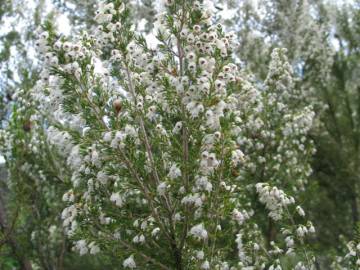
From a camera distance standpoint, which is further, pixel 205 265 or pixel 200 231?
pixel 205 265

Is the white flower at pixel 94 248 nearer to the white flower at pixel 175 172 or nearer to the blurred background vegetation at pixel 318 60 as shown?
the white flower at pixel 175 172

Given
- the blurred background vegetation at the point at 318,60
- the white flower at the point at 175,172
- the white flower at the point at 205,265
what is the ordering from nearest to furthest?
the white flower at the point at 175,172, the white flower at the point at 205,265, the blurred background vegetation at the point at 318,60

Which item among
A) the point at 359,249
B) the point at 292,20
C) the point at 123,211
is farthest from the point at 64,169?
the point at 292,20

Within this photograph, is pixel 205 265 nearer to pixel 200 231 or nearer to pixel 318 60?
pixel 200 231

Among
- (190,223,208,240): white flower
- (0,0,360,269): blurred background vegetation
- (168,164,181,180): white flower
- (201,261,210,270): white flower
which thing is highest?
(0,0,360,269): blurred background vegetation

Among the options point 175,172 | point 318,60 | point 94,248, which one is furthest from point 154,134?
point 318,60

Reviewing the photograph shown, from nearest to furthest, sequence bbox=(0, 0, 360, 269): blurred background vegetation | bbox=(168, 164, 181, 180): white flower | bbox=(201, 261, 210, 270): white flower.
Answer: bbox=(168, 164, 181, 180): white flower < bbox=(201, 261, 210, 270): white flower < bbox=(0, 0, 360, 269): blurred background vegetation

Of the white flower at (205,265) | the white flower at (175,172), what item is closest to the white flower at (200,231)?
the white flower at (205,265)

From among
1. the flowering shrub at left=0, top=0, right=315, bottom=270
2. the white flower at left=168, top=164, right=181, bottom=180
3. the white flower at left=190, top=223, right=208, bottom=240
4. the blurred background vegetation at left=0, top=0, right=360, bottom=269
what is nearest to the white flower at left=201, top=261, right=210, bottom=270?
the flowering shrub at left=0, top=0, right=315, bottom=270

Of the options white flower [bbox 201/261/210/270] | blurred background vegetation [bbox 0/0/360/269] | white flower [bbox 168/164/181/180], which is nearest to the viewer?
white flower [bbox 168/164/181/180]

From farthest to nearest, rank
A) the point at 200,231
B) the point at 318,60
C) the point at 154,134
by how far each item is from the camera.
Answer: the point at 318,60
the point at 154,134
the point at 200,231

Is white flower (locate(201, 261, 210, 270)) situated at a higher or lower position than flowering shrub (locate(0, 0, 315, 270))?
lower

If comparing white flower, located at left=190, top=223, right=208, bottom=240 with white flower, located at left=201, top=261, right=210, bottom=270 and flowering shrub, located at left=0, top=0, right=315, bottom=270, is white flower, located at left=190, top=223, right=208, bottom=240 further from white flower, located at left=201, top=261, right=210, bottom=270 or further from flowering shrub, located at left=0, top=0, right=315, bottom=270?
white flower, located at left=201, top=261, right=210, bottom=270
